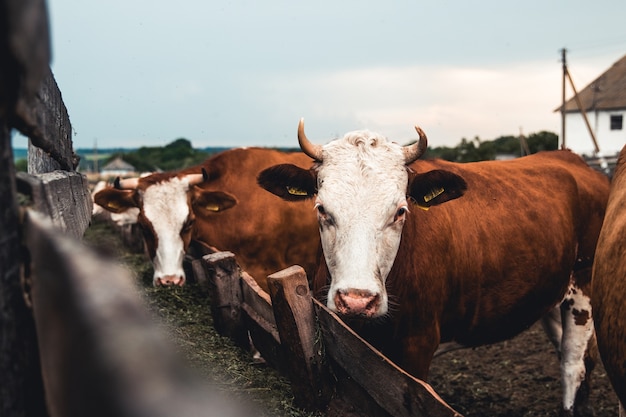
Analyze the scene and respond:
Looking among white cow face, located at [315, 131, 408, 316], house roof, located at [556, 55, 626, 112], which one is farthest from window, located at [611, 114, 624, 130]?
white cow face, located at [315, 131, 408, 316]

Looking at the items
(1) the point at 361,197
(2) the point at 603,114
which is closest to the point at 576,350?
(1) the point at 361,197

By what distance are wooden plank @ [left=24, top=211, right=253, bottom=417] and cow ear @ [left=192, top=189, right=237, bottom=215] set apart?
5.11 meters

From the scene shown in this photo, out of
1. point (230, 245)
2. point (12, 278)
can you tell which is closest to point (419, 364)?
point (12, 278)

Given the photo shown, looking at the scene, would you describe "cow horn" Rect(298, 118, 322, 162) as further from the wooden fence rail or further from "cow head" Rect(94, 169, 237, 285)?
"cow head" Rect(94, 169, 237, 285)

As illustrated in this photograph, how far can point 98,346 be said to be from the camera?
0.73 metres

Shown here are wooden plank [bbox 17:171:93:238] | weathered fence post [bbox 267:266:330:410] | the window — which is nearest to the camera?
wooden plank [bbox 17:171:93:238]

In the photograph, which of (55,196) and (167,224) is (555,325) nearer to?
(167,224)

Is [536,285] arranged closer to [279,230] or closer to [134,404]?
[279,230]

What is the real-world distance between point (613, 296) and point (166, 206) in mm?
4299

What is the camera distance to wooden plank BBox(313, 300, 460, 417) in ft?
6.69

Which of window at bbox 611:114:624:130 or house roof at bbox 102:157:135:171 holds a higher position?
window at bbox 611:114:624:130

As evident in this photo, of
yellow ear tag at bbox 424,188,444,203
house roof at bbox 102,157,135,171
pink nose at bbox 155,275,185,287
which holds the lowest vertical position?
house roof at bbox 102,157,135,171

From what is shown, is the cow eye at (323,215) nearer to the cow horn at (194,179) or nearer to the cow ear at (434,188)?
the cow ear at (434,188)

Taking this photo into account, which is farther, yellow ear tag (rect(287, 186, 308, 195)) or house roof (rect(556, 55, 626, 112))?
house roof (rect(556, 55, 626, 112))
